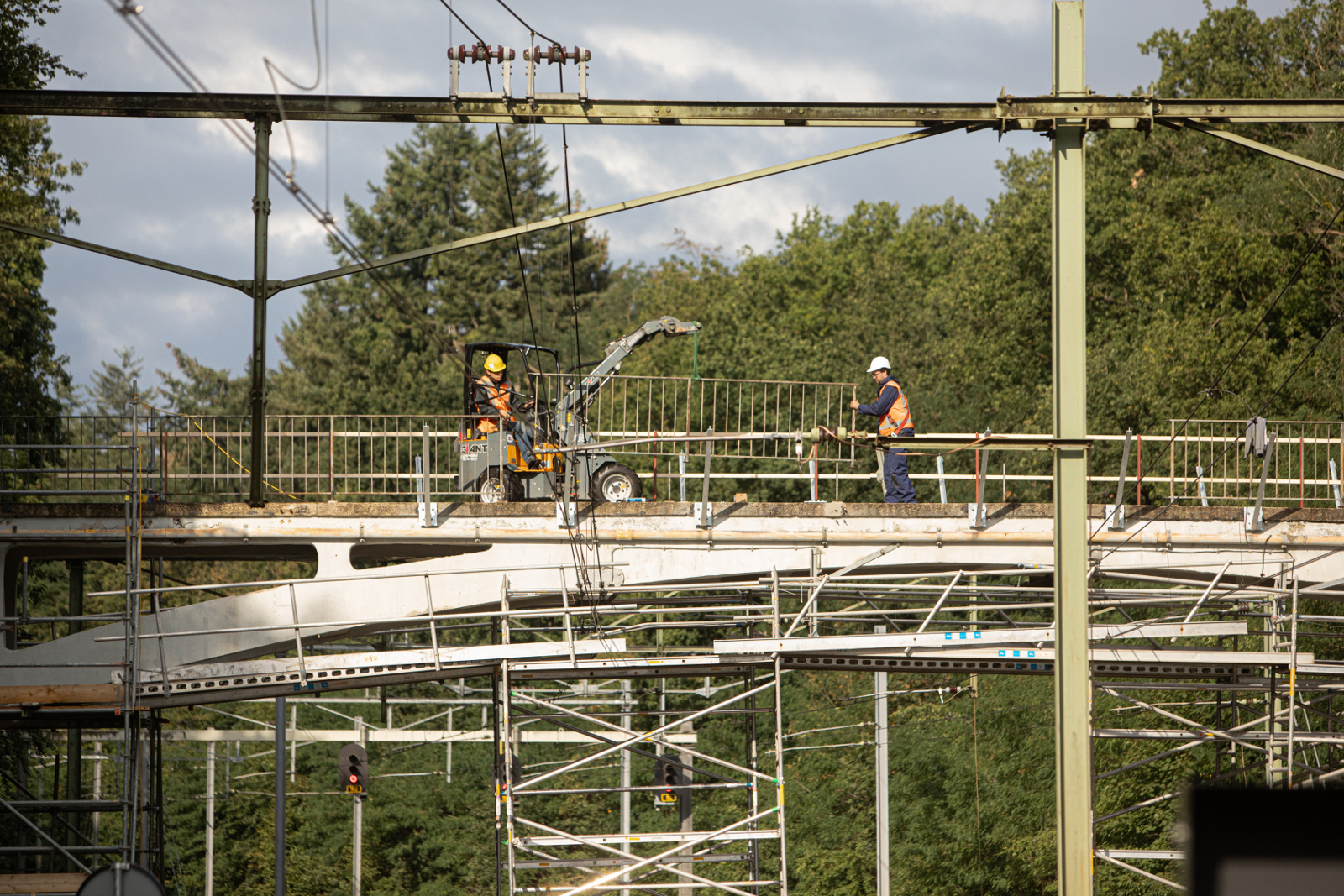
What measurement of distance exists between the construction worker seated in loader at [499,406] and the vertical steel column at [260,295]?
2988 millimetres

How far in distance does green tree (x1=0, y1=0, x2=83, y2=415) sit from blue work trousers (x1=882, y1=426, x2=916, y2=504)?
53.1ft

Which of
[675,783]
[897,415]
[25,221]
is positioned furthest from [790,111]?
[25,221]

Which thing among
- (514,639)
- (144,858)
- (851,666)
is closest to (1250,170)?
(514,639)

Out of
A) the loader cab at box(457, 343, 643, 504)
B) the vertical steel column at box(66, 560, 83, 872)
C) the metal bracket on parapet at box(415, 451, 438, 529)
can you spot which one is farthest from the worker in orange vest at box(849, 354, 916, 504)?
the vertical steel column at box(66, 560, 83, 872)

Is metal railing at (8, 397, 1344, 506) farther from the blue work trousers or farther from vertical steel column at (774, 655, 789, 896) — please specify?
vertical steel column at (774, 655, 789, 896)

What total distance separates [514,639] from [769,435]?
2548cm

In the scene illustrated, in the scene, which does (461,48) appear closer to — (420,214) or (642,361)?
(642,361)

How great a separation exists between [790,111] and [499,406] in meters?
7.01

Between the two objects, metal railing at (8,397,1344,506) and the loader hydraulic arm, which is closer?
the loader hydraulic arm

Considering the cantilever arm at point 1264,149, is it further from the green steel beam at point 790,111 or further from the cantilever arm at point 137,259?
the cantilever arm at point 137,259

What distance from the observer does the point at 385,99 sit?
40.0 feet

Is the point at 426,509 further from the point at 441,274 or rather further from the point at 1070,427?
the point at 441,274

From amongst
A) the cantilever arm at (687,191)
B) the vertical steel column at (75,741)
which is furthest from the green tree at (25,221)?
the cantilever arm at (687,191)

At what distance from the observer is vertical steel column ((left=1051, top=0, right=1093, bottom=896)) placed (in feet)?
30.4
